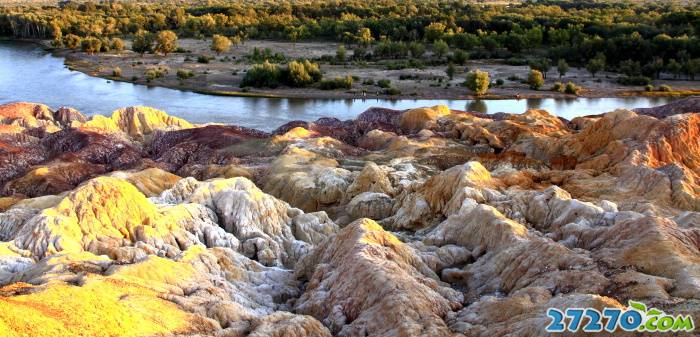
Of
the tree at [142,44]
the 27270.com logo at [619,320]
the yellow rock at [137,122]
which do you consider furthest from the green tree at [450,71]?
the 27270.com logo at [619,320]

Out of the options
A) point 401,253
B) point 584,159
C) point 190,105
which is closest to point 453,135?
point 584,159

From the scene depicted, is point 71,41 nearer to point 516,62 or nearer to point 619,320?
point 516,62

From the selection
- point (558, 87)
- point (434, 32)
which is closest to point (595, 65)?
point (558, 87)

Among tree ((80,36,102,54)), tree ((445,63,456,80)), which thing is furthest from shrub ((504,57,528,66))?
tree ((80,36,102,54))

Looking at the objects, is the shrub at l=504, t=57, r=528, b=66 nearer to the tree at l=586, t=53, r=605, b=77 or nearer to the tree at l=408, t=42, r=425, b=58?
the tree at l=586, t=53, r=605, b=77

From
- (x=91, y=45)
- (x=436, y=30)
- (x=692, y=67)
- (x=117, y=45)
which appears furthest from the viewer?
(x=436, y=30)

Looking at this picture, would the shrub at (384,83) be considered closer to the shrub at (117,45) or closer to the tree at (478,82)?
the tree at (478,82)

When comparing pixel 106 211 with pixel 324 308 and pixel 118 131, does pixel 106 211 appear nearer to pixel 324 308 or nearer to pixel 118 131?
pixel 324 308

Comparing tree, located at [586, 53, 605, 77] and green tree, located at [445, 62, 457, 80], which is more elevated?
tree, located at [586, 53, 605, 77]
